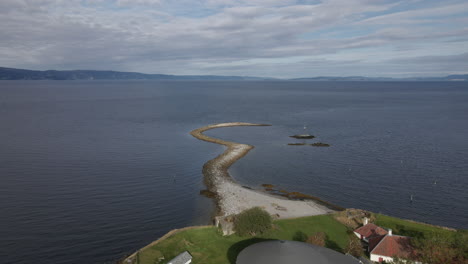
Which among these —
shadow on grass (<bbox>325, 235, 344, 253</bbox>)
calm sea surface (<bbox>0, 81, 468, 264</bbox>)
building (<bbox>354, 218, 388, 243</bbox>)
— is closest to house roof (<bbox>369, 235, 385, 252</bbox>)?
building (<bbox>354, 218, 388, 243</bbox>)

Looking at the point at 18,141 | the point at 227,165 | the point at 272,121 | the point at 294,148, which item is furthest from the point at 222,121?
the point at 18,141

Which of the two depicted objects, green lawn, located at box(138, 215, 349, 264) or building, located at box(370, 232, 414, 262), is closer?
building, located at box(370, 232, 414, 262)

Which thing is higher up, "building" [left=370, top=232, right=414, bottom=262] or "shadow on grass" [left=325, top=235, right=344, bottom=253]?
"building" [left=370, top=232, right=414, bottom=262]

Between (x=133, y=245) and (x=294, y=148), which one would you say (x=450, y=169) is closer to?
(x=294, y=148)

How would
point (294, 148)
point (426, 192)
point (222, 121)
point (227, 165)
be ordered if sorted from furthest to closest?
point (222, 121) → point (294, 148) → point (227, 165) → point (426, 192)

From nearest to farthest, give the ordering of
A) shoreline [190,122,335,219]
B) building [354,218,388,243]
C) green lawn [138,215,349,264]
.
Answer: green lawn [138,215,349,264], building [354,218,388,243], shoreline [190,122,335,219]

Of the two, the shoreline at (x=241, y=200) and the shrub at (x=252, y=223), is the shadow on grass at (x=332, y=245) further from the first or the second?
the shoreline at (x=241, y=200)

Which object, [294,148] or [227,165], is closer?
[227,165]

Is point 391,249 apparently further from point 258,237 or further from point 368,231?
point 258,237

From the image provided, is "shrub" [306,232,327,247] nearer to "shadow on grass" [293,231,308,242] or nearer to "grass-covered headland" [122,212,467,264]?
"grass-covered headland" [122,212,467,264]
